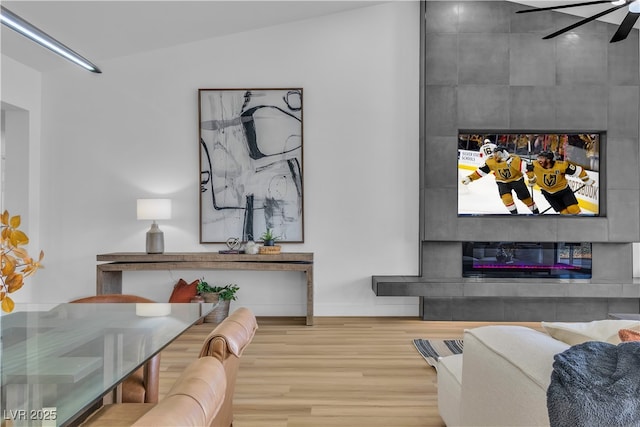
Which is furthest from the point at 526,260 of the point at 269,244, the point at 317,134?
the point at 269,244

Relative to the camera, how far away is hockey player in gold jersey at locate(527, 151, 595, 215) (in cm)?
517

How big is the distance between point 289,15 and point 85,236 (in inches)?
127

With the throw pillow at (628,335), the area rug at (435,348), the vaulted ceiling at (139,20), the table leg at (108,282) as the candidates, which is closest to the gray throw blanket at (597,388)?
the throw pillow at (628,335)

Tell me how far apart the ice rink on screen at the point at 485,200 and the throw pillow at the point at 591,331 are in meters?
3.55

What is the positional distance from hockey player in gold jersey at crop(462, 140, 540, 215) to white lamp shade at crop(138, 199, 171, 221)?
3095 millimetres

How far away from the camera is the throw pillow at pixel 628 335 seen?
1.32 metres

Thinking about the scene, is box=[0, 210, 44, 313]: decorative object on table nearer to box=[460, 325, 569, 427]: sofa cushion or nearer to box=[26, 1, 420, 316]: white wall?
box=[460, 325, 569, 427]: sofa cushion

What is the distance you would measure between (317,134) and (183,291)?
217 cm

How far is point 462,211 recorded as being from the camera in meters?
5.17

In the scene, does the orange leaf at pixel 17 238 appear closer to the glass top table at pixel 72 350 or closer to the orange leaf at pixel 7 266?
the orange leaf at pixel 7 266

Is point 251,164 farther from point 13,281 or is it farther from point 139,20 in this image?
point 13,281

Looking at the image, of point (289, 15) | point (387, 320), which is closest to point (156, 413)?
point (387, 320)

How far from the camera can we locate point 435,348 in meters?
3.97

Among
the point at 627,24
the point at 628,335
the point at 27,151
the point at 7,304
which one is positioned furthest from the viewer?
the point at 27,151
